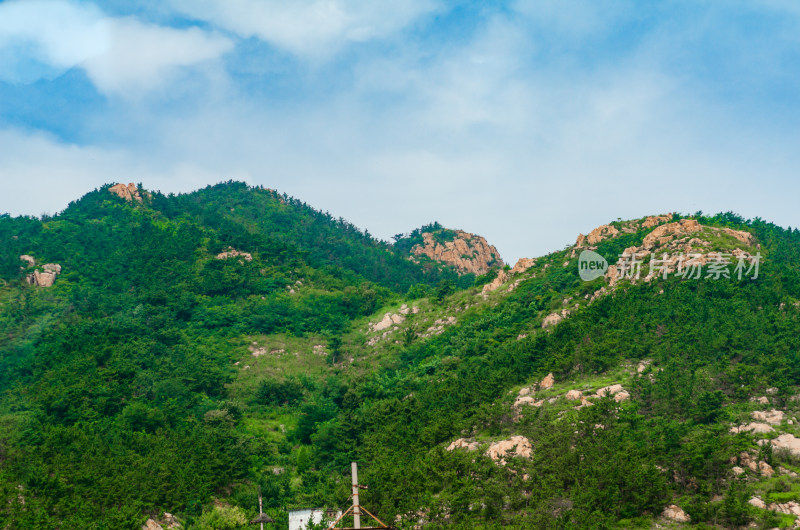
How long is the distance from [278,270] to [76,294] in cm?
2049

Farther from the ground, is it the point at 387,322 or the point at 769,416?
the point at 387,322

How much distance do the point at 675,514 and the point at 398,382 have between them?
24.5 meters

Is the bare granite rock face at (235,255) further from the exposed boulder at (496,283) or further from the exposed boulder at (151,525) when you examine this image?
the exposed boulder at (151,525)

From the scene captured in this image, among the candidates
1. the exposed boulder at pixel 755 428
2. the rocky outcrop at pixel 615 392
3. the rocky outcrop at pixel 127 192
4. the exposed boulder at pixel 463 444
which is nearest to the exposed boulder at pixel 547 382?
the rocky outcrop at pixel 615 392

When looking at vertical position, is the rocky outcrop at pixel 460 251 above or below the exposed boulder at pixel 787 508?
above

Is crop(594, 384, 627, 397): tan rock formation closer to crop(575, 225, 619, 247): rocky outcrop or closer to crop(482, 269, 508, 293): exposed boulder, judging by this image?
crop(482, 269, 508, 293): exposed boulder

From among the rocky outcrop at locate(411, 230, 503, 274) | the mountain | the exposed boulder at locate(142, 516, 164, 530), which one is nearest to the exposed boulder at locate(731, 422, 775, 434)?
the mountain

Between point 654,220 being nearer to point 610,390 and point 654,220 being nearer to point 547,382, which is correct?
point 547,382

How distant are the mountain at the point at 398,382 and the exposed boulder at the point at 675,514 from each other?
139 mm

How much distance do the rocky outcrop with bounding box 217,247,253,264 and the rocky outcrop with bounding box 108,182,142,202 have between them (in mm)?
21111

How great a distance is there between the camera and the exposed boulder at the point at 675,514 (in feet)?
80.4

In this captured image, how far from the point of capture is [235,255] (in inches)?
2808

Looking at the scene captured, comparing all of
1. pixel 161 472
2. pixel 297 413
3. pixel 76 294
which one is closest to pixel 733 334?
pixel 297 413

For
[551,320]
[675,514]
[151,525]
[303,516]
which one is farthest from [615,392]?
[151,525]
